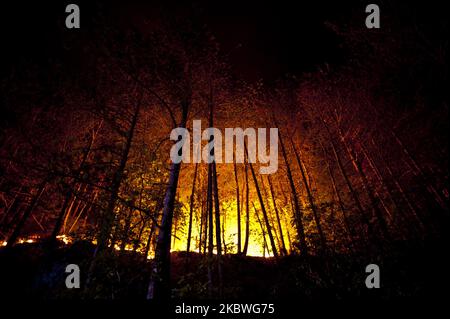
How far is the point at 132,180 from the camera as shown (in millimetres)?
9883

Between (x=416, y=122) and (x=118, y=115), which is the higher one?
(x=416, y=122)

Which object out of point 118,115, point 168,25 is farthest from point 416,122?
point 118,115

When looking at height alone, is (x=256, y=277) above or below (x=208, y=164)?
below

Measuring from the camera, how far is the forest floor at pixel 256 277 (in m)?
5.91

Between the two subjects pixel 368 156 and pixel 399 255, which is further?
pixel 368 156

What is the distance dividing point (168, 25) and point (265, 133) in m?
9.46

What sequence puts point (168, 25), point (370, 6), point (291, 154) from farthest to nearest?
point (291, 154) → point (370, 6) → point (168, 25)

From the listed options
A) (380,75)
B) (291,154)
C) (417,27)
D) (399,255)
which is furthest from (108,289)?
(291,154)

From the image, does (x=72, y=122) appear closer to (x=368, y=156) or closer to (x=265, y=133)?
(x=265, y=133)

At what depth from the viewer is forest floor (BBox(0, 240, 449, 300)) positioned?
5.91 meters

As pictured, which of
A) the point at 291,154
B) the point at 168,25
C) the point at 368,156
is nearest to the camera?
the point at 168,25

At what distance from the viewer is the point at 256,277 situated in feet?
39.7

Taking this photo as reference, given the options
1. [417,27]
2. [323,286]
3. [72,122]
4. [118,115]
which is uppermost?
[417,27]

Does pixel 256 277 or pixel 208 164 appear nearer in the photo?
pixel 208 164
